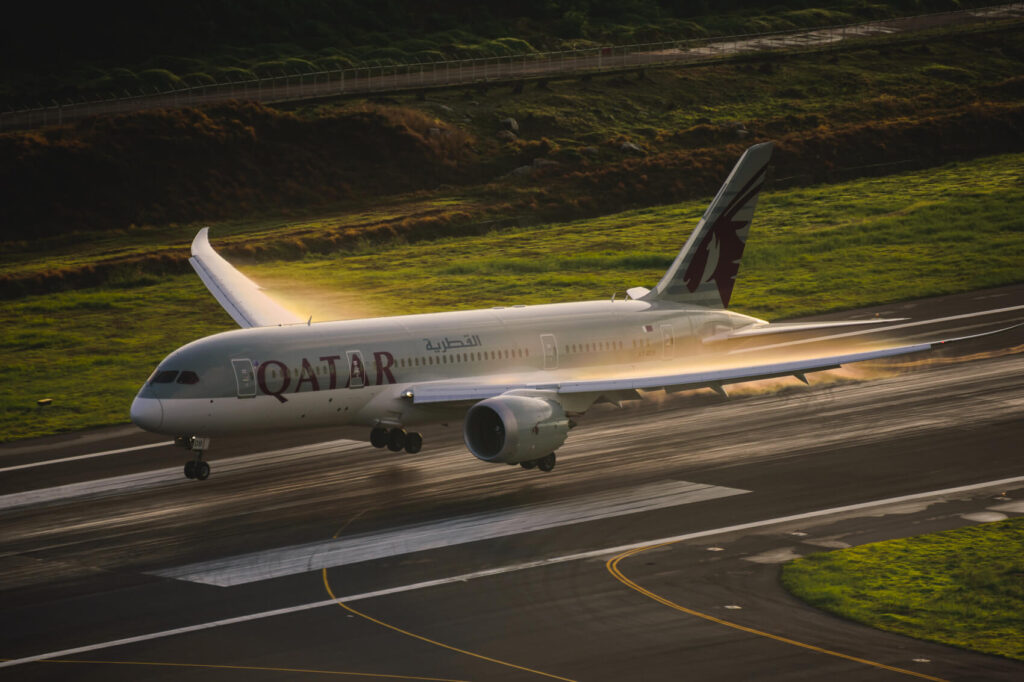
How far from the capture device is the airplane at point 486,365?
41281mm

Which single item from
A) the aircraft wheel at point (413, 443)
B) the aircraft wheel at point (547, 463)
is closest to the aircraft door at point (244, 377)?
the aircraft wheel at point (413, 443)

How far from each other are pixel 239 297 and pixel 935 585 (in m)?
33.1

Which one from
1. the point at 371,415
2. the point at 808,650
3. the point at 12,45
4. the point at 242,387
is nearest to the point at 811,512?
the point at 808,650

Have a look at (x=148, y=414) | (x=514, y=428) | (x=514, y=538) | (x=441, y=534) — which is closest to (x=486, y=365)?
(x=514, y=428)

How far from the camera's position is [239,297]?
55.1m

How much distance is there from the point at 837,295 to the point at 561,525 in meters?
41.6

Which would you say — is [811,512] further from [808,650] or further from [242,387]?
[242,387]

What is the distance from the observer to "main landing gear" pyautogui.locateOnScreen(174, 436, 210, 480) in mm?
43344

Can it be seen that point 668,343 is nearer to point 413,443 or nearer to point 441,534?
point 413,443

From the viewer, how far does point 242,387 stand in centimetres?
4222

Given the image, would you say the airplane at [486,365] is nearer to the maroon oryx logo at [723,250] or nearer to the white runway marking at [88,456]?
the maroon oryx logo at [723,250]

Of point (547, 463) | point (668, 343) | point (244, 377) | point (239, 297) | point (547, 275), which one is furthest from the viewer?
point (547, 275)

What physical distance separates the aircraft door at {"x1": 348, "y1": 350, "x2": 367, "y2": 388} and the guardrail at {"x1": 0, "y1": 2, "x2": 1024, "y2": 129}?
3564 inches

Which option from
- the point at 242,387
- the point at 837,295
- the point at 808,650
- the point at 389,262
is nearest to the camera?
the point at 808,650
